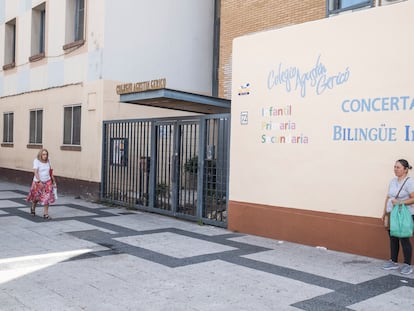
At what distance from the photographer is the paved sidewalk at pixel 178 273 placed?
198 inches

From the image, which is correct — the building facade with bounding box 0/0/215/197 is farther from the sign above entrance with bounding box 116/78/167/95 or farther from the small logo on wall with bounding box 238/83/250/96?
the small logo on wall with bounding box 238/83/250/96

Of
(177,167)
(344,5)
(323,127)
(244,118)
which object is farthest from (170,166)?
(344,5)

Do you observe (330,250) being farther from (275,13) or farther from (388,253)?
(275,13)

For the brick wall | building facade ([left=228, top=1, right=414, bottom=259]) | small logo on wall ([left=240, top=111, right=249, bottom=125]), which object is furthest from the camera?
the brick wall

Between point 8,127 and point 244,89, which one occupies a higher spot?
point 244,89

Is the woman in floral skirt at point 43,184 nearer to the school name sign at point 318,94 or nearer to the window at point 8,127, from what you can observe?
the school name sign at point 318,94

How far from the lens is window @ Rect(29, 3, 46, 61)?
1719 centimetres

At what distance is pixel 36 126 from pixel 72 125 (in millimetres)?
3020

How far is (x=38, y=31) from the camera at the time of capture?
1739 centimetres

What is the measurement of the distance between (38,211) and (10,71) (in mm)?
9733

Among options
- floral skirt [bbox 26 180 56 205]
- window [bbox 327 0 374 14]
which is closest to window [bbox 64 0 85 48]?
floral skirt [bbox 26 180 56 205]

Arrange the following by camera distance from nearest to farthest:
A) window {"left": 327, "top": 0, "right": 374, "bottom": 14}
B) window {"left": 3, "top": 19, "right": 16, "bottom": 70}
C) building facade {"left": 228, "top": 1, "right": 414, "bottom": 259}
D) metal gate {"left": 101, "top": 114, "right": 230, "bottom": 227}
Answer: building facade {"left": 228, "top": 1, "right": 414, "bottom": 259} < metal gate {"left": 101, "top": 114, "right": 230, "bottom": 227} < window {"left": 327, "top": 0, "right": 374, "bottom": 14} < window {"left": 3, "top": 19, "right": 16, "bottom": 70}

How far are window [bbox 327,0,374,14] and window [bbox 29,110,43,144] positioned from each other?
1082 cm

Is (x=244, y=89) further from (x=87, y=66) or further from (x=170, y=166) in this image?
(x=87, y=66)
